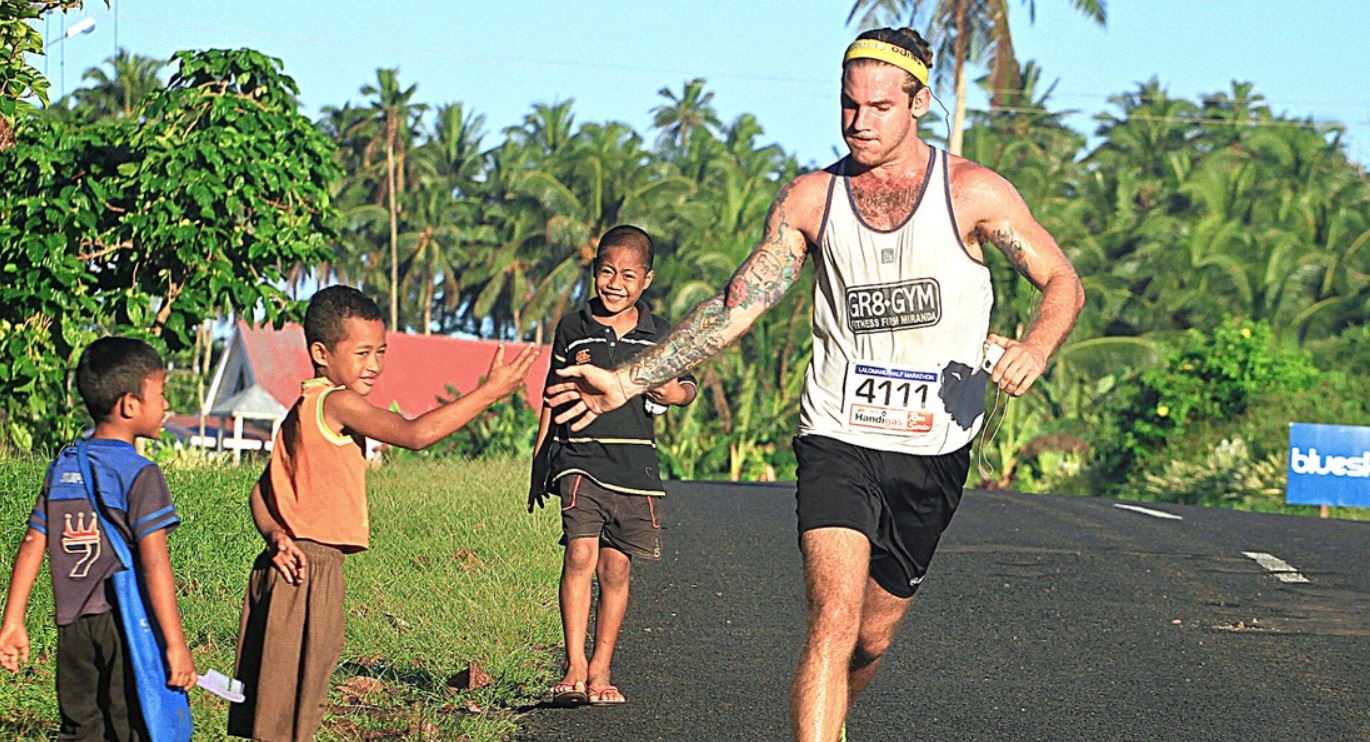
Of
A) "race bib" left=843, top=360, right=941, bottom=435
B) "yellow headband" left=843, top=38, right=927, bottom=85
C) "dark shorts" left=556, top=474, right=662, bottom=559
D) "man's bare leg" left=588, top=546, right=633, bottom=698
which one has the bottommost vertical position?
"man's bare leg" left=588, top=546, right=633, bottom=698

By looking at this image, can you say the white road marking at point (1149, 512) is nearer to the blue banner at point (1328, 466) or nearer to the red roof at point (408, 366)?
the blue banner at point (1328, 466)

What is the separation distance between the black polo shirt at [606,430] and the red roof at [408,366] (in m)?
39.3

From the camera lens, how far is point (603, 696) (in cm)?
661

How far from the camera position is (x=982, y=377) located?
5.17 meters

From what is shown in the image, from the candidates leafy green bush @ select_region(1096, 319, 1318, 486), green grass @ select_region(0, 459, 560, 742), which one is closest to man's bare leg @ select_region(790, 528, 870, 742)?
green grass @ select_region(0, 459, 560, 742)

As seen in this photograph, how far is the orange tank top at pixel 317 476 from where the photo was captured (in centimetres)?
465

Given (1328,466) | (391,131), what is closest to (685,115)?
(391,131)

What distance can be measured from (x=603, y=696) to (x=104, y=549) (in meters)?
2.62

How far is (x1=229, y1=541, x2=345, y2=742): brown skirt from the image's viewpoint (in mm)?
4641

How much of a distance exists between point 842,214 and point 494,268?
52154 mm

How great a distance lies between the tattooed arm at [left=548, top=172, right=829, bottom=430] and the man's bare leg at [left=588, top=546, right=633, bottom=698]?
1.59 m

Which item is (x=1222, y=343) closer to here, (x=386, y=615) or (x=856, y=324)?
(x=386, y=615)

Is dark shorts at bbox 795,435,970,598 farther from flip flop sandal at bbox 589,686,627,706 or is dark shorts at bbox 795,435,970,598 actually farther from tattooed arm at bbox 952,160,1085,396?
flip flop sandal at bbox 589,686,627,706

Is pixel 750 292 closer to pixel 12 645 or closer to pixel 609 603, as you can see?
pixel 609 603
